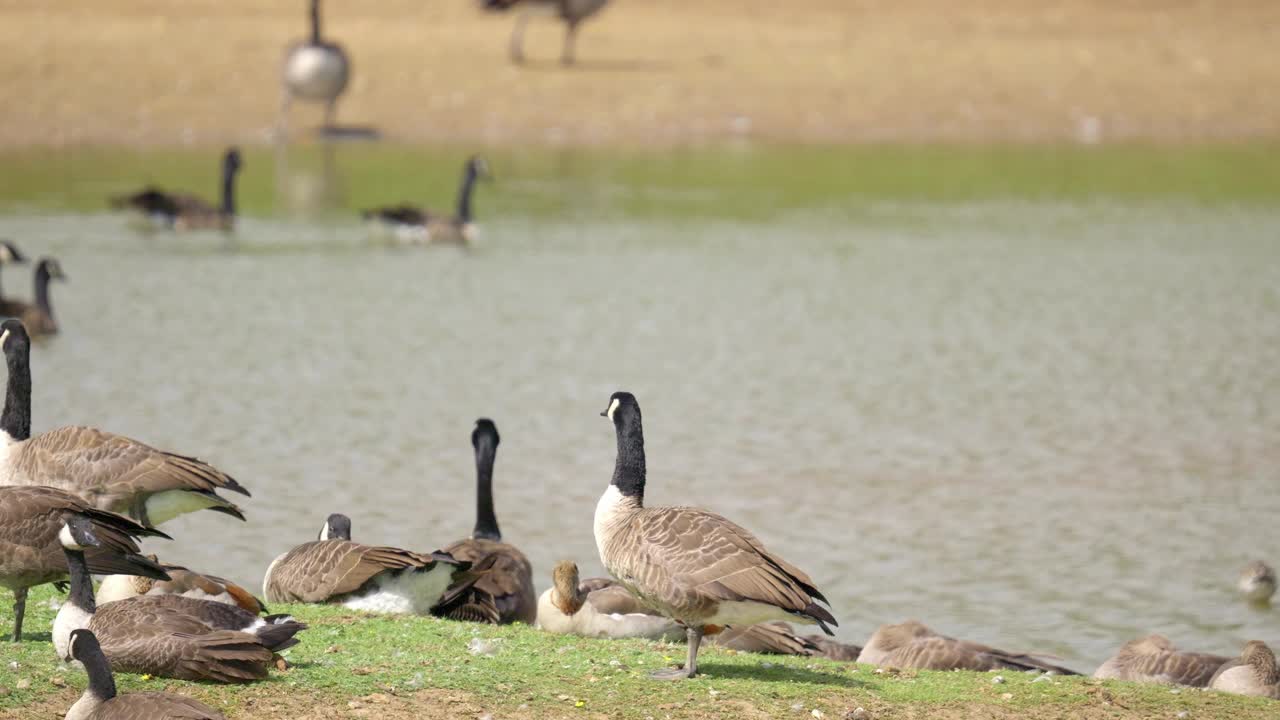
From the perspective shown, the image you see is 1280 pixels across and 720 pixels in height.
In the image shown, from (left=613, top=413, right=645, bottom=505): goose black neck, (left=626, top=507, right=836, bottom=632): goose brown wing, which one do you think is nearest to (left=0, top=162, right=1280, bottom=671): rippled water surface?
(left=613, top=413, right=645, bottom=505): goose black neck

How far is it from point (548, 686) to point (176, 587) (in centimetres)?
218

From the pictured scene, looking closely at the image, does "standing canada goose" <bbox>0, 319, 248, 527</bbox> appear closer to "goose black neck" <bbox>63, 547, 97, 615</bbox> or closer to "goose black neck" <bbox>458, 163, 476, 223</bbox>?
"goose black neck" <bbox>63, 547, 97, 615</bbox>

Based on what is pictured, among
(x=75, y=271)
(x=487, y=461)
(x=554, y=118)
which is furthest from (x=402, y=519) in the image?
(x=554, y=118)

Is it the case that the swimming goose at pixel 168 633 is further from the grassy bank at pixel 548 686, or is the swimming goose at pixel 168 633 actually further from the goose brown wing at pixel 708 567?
the goose brown wing at pixel 708 567

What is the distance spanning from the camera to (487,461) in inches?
460

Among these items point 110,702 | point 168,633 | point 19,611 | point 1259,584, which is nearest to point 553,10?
point 1259,584

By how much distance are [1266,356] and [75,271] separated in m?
15.0

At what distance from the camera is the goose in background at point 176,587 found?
28.2ft

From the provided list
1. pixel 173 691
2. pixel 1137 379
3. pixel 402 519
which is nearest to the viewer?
pixel 173 691

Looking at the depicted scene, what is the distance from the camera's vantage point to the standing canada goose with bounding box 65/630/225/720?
6656 mm

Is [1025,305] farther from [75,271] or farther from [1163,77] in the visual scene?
[1163,77]

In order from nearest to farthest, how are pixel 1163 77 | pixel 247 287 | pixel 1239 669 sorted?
pixel 1239 669 → pixel 247 287 → pixel 1163 77

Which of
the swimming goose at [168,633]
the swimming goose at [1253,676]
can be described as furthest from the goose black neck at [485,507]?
the swimming goose at [1253,676]

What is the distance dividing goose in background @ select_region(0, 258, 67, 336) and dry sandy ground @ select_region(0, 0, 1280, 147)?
16872 millimetres
